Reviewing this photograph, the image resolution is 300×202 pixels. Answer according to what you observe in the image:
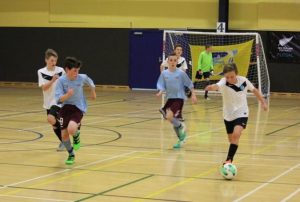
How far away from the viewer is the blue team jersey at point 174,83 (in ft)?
40.7

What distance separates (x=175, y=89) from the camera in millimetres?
12453

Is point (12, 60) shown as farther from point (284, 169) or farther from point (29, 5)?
point (284, 169)

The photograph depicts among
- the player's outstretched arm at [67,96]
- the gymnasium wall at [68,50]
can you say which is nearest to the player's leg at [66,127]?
the player's outstretched arm at [67,96]

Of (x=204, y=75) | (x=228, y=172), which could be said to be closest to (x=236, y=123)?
(x=228, y=172)

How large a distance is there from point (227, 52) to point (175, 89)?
581 inches

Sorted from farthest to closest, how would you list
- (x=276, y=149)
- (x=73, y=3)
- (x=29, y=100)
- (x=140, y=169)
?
(x=73, y=3) → (x=29, y=100) → (x=276, y=149) → (x=140, y=169)

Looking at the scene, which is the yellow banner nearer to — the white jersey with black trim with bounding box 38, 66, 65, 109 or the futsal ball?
the white jersey with black trim with bounding box 38, 66, 65, 109

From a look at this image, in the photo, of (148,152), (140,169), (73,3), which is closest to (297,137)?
(148,152)

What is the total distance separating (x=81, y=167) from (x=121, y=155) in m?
1.34

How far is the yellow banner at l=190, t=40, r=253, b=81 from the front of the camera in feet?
86.9

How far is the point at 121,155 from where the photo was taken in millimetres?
11266

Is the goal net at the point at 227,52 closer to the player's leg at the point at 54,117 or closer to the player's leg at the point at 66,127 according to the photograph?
the player's leg at the point at 54,117

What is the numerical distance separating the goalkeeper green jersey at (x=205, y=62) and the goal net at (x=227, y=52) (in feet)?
3.67

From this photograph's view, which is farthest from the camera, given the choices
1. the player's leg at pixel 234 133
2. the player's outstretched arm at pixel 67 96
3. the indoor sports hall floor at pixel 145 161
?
the player's outstretched arm at pixel 67 96
